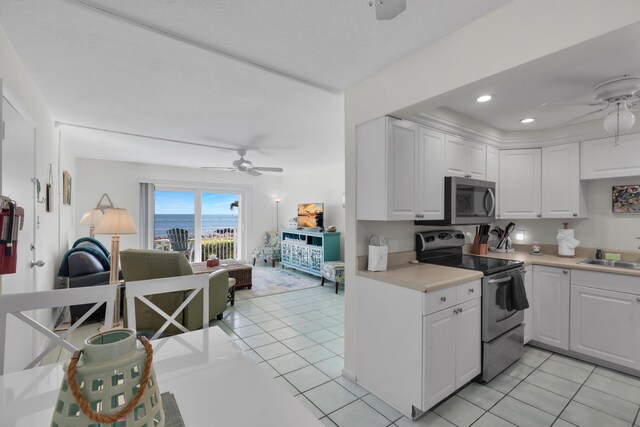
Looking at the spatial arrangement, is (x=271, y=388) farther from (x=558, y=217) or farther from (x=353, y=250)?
(x=558, y=217)

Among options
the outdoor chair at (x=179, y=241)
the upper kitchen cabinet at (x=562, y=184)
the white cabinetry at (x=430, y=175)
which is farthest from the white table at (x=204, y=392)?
the outdoor chair at (x=179, y=241)

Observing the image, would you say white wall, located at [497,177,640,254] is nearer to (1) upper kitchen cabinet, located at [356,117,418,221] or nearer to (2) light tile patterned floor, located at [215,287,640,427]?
(2) light tile patterned floor, located at [215,287,640,427]

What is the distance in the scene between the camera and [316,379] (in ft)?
8.00

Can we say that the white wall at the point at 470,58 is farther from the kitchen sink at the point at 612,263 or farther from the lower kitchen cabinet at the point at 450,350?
the kitchen sink at the point at 612,263

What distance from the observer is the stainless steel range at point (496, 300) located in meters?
2.33

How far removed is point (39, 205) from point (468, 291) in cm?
376

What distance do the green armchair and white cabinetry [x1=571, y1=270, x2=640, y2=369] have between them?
144 inches

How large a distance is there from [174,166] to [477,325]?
6427mm

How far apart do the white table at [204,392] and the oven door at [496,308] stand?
1965mm

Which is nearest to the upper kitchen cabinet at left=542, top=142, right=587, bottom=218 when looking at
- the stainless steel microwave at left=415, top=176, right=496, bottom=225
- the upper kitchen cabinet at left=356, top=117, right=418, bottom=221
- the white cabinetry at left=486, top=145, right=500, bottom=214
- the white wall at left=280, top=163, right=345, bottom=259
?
the white cabinetry at left=486, top=145, right=500, bottom=214

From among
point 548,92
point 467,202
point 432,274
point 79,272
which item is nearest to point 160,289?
point 432,274

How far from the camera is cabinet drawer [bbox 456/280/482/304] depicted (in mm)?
2143

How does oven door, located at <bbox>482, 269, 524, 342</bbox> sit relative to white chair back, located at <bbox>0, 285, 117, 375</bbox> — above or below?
below

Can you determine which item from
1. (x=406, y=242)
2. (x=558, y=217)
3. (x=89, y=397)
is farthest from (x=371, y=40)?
(x=558, y=217)
